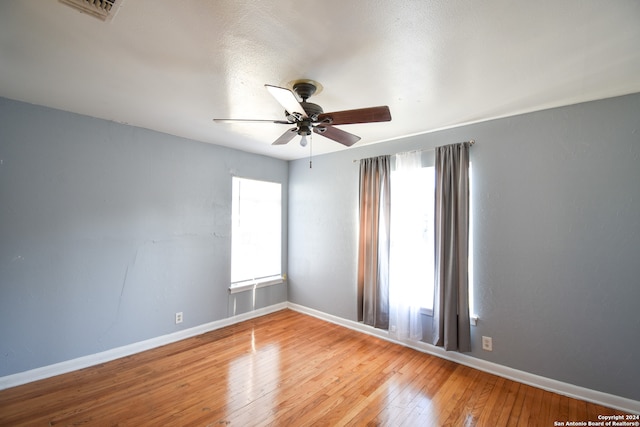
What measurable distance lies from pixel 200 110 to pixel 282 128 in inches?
34.7

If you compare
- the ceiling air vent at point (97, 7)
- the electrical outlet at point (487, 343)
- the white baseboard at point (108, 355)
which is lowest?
the white baseboard at point (108, 355)

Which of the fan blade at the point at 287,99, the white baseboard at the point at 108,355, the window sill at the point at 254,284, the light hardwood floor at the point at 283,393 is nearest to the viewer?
the fan blade at the point at 287,99

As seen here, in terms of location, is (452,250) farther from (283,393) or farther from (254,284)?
(254,284)

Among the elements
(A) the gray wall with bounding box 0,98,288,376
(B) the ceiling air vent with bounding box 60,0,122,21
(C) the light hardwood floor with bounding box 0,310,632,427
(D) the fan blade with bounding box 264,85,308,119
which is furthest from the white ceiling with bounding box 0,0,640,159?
(C) the light hardwood floor with bounding box 0,310,632,427

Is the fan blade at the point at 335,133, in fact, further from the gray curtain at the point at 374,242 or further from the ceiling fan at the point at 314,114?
the gray curtain at the point at 374,242

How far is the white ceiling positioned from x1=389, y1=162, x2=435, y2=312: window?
33.3 inches

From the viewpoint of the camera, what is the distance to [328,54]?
1.73m

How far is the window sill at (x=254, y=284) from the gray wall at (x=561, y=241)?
2938 mm

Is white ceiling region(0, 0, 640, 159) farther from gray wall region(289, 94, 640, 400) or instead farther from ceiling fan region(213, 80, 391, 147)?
gray wall region(289, 94, 640, 400)

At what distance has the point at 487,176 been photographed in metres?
2.80

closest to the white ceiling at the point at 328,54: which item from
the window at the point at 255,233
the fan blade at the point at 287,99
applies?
the fan blade at the point at 287,99

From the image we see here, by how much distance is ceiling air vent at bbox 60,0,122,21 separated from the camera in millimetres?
1326

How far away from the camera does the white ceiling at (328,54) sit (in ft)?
4.56

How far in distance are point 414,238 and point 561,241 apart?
1303 mm
